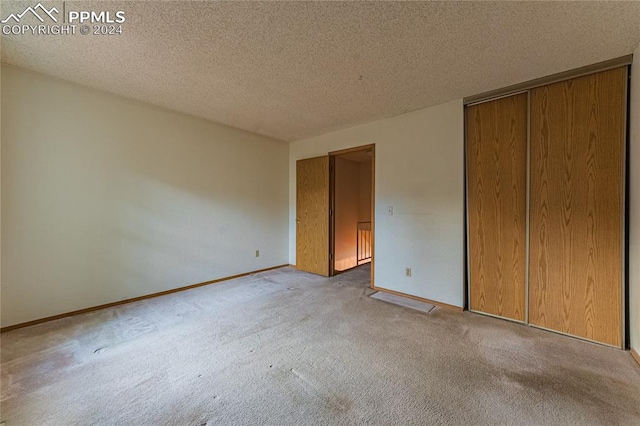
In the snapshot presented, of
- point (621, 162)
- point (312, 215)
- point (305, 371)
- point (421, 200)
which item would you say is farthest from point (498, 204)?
point (312, 215)

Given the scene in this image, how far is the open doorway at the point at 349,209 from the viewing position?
14.4ft

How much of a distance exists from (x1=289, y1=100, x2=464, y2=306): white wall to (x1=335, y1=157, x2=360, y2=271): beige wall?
1199 millimetres

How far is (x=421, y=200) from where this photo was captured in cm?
318

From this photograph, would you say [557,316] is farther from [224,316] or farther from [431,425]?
[224,316]

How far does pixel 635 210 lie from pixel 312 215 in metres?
3.63

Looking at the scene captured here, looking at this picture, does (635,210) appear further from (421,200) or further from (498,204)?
(421,200)

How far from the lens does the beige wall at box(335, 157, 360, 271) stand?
4785 millimetres

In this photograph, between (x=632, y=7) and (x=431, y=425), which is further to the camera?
(x=632, y=7)

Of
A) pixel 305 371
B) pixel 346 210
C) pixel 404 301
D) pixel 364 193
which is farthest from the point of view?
pixel 364 193

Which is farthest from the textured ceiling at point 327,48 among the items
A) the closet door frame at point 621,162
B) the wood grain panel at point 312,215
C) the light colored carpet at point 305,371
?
the light colored carpet at point 305,371

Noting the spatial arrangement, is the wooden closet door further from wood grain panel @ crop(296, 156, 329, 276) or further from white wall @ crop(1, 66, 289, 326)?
white wall @ crop(1, 66, 289, 326)

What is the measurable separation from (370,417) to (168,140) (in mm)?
3616

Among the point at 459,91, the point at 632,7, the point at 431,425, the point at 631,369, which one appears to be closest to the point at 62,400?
the point at 431,425

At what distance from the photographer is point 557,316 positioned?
2359 mm
